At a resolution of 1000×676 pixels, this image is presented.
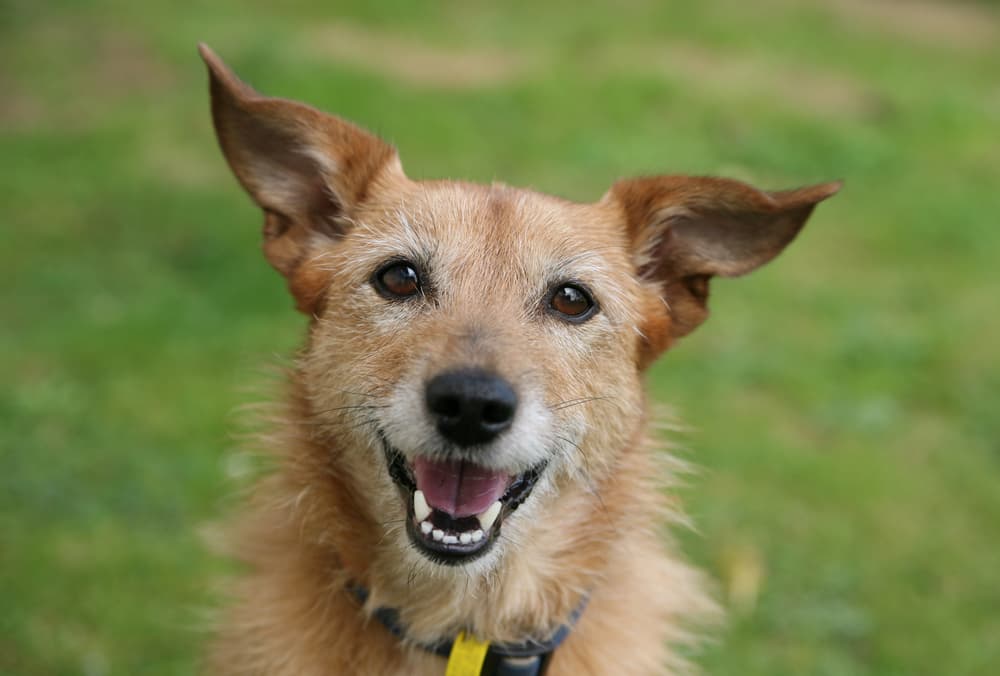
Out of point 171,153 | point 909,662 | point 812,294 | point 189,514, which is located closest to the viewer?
point 909,662

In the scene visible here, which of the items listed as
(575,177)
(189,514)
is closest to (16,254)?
(189,514)

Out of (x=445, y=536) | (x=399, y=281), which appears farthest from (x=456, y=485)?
(x=399, y=281)

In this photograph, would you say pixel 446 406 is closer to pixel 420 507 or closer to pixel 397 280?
pixel 420 507

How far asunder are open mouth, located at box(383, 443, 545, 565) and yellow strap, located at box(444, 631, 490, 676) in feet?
1.17

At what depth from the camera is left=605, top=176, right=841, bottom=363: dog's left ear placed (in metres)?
3.34

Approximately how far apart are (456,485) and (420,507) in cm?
12

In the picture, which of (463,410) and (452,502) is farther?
(452,502)

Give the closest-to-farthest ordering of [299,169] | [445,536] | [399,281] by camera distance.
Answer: [445,536], [399,281], [299,169]

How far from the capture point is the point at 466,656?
3064 millimetres

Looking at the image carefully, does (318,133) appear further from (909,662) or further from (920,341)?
(920,341)

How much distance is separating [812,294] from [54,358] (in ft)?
17.3

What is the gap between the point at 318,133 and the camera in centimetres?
339

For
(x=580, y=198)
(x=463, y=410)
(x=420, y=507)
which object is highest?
(x=463, y=410)

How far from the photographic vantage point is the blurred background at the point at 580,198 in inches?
194
